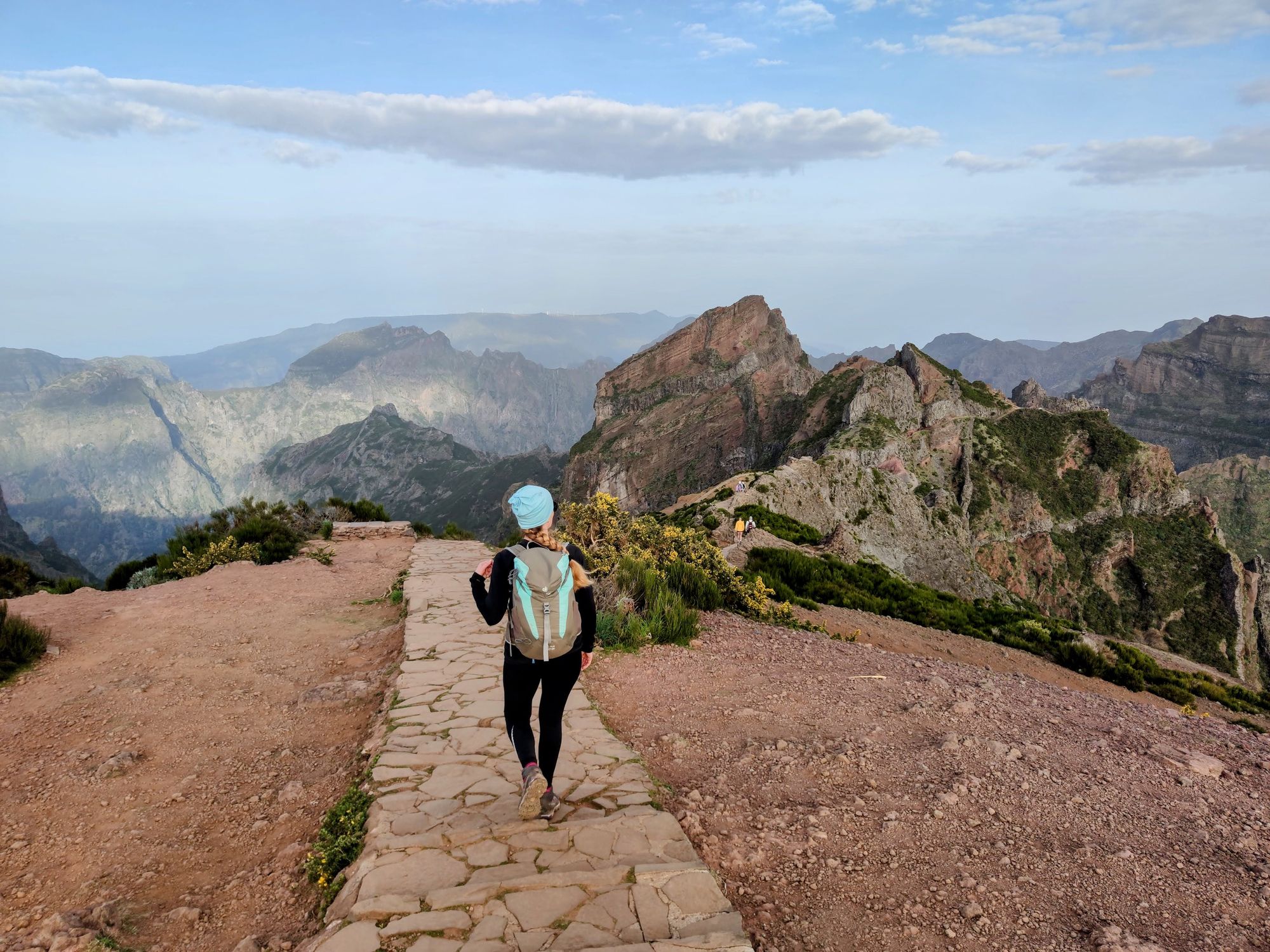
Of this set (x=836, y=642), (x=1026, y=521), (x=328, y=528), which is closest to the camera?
(x=836, y=642)

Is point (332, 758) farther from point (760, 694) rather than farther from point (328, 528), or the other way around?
point (328, 528)

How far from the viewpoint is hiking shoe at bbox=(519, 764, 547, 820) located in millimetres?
3834

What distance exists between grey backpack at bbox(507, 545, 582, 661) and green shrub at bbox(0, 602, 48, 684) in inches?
267

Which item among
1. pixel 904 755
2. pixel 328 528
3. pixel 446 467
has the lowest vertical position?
pixel 446 467

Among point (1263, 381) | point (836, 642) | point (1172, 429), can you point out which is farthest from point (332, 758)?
point (1263, 381)

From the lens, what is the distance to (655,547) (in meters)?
10.0

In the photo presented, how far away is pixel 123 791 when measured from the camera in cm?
476

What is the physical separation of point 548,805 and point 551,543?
154 centimetres

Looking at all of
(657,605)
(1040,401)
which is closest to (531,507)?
(657,605)

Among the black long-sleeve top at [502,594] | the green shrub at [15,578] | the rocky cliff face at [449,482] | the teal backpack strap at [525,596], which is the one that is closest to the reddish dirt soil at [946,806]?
the black long-sleeve top at [502,594]

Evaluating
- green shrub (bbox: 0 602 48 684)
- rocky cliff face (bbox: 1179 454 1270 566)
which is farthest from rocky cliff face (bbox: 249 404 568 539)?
rocky cliff face (bbox: 1179 454 1270 566)

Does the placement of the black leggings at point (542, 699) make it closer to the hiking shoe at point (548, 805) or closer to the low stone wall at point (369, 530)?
the hiking shoe at point (548, 805)

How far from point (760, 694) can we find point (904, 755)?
156 centimetres

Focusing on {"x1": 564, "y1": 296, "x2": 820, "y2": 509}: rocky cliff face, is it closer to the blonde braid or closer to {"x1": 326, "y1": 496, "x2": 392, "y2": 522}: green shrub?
{"x1": 326, "y1": 496, "x2": 392, "y2": 522}: green shrub
